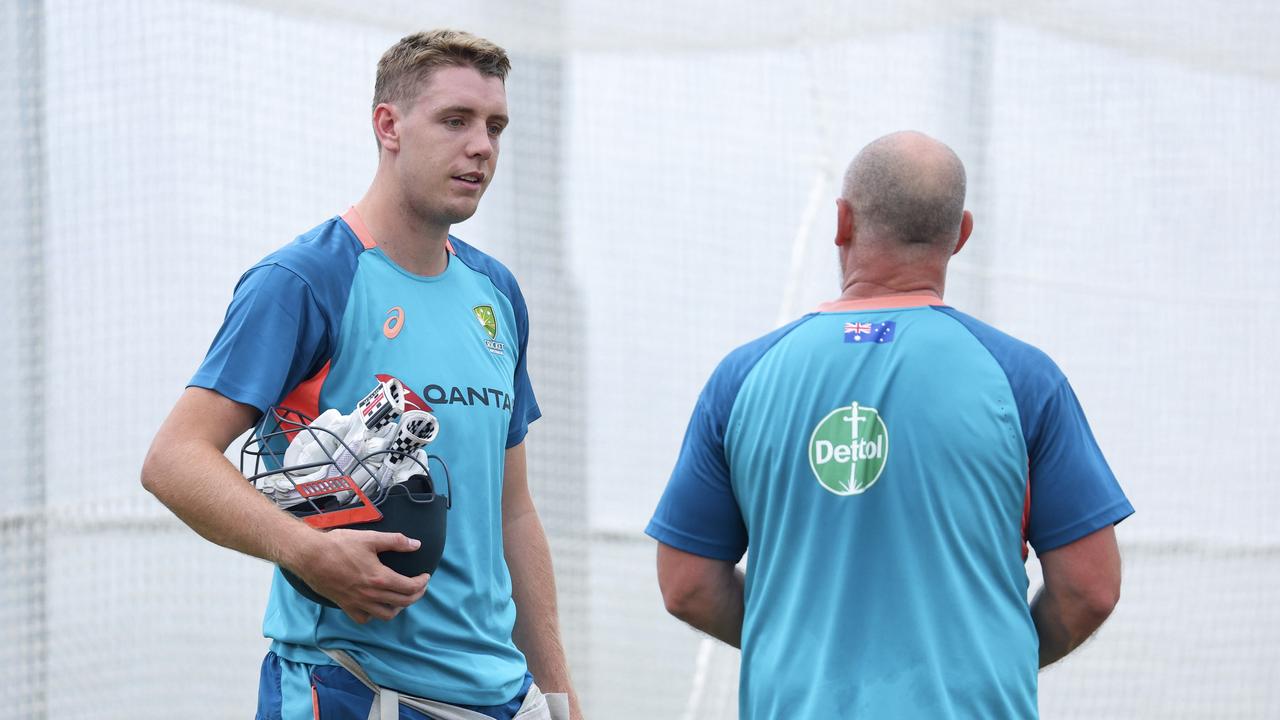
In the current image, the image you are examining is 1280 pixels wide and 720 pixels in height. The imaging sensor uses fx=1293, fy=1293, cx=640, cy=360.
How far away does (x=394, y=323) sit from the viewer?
231 centimetres

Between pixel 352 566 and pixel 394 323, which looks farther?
pixel 394 323

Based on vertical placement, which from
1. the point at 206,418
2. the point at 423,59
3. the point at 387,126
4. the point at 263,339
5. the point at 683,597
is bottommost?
the point at 683,597

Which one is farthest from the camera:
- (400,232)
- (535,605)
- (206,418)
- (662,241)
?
(662,241)

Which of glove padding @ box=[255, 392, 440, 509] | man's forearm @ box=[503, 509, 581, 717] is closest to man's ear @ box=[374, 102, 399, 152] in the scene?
glove padding @ box=[255, 392, 440, 509]

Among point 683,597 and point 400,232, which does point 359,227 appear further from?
point 683,597

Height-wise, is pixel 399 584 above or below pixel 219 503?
below

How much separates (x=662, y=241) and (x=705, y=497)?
11.9 feet

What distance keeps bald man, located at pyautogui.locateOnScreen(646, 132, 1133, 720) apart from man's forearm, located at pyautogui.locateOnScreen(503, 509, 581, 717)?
0.62m

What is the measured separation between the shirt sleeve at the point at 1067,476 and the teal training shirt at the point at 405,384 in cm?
97

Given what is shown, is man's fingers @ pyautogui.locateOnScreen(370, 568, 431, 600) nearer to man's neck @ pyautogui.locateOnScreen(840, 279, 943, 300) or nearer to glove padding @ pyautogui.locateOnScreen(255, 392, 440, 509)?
glove padding @ pyautogui.locateOnScreen(255, 392, 440, 509)

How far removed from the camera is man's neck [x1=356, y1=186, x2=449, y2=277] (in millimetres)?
2416

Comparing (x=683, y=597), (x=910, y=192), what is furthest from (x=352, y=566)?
(x=910, y=192)

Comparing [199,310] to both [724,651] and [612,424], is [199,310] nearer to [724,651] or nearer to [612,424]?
[612,424]

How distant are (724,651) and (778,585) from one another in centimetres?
342
